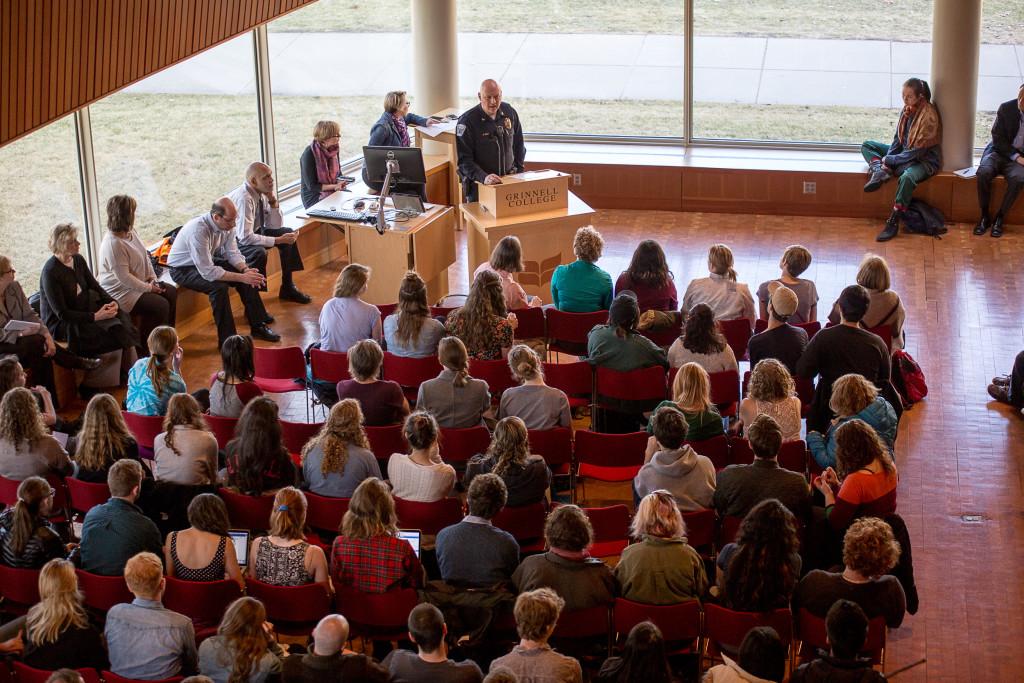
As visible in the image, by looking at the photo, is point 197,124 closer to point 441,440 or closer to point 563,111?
point 563,111

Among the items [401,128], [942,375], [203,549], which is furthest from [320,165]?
[203,549]

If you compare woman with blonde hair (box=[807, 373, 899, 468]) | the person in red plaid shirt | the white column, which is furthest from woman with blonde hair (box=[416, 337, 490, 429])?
the white column

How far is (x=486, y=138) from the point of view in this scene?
10547mm

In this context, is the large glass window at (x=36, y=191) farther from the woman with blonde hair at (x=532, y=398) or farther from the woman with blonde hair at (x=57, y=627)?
the woman with blonde hair at (x=57, y=627)

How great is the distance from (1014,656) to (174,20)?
232 inches

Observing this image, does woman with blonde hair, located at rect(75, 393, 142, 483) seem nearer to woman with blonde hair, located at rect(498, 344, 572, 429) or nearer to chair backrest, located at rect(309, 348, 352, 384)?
chair backrest, located at rect(309, 348, 352, 384)

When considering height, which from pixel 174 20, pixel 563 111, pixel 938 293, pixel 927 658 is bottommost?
pixel 927 658

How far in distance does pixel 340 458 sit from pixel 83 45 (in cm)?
277

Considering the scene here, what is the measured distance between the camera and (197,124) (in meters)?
12.4

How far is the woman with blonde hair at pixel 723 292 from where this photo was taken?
26.4ft

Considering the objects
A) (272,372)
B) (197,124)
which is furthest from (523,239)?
(197,124)

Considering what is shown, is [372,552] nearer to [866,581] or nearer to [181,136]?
[866,581]

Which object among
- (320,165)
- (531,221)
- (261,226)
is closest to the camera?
(531,221)

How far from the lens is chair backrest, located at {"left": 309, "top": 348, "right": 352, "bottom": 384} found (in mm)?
7613
